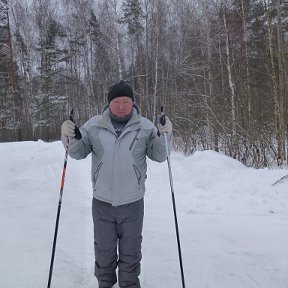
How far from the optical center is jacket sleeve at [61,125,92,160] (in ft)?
9.79

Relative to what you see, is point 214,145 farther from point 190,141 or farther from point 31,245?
point 31,245

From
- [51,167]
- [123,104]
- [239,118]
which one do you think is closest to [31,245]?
[123,104]

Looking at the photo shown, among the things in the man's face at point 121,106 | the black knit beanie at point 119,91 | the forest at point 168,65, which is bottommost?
the man's face at point 121,106

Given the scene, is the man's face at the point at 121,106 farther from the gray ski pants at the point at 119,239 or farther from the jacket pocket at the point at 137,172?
the gray ski pants at the point at 119,239

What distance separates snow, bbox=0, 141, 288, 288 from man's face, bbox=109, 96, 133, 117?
62.8 inches

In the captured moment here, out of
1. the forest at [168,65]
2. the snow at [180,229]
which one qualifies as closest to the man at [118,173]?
the snow at [180,229]

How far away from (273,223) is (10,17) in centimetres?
2795

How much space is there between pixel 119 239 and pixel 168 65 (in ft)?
61.5

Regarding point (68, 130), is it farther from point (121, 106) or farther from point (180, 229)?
point (180, 229)

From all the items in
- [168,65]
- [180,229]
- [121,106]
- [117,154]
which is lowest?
[180,229]

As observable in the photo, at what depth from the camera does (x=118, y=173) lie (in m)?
2.92

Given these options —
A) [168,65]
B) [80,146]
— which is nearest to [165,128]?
[80,146]

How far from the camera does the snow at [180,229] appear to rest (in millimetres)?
3580

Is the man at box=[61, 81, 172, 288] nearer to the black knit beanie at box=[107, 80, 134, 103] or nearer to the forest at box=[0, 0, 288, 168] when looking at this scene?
the black knit beanie at box=[107, 80, 134, 103]
